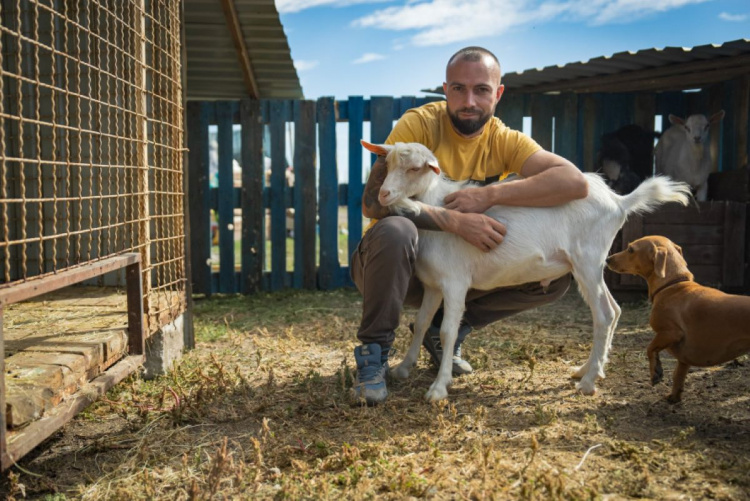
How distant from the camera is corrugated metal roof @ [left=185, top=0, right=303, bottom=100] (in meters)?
6.76

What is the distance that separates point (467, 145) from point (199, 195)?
15.4ft

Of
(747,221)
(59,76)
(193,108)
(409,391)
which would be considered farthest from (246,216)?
(747,221)

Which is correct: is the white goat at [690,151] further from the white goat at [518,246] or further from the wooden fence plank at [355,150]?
the white goat at [518,246]

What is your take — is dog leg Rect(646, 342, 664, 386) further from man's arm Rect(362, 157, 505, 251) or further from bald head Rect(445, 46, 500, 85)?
bald head Rect(445, 46, 500, 85)

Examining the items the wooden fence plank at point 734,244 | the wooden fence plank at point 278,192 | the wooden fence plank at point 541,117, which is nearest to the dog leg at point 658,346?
the wooden fence plank at point 734,244

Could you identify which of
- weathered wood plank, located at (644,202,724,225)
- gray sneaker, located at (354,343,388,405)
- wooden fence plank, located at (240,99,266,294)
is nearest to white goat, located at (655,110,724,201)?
weathered wood plank, located at (644,202,724,225)

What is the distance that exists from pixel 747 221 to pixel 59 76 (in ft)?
21.8

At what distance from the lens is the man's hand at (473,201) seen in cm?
353

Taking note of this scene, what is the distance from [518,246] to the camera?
351 centimetres

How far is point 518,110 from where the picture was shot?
7637 mm

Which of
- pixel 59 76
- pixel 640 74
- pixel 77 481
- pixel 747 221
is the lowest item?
pixel 77 481

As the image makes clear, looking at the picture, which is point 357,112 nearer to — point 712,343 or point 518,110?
point 518,110

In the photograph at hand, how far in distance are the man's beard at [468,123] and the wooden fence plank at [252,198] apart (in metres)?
4.33

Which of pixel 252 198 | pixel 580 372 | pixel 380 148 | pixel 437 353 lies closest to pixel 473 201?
pixel 380 148
